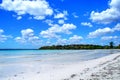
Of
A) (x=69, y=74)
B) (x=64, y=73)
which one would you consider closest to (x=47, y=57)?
(x=64, y=73)

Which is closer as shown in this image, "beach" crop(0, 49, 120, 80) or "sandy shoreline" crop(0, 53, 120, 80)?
"sandy shoreline" crop(0, 53, 120, 80)

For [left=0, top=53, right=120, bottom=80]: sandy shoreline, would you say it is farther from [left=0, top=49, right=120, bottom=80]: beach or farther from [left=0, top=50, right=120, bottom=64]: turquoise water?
[left=0, top=50, right=120, bottom=64]: turquoise water

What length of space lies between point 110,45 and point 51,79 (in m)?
182

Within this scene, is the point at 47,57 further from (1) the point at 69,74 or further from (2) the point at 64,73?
(1) the point at 69,74

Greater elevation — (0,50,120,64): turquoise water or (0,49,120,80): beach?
(0,50,120,64): turquoise water

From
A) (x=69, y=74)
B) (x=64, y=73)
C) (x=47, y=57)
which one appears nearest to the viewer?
(x=69, y=74)

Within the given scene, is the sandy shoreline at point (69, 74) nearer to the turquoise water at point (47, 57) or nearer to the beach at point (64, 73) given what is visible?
the beach at point (64, 73)

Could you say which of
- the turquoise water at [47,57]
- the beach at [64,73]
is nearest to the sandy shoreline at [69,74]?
the beach at [64,73]

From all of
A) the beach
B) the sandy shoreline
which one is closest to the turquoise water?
the beach

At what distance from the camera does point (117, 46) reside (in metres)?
190

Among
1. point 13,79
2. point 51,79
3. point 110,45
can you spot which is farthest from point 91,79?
point 110,45

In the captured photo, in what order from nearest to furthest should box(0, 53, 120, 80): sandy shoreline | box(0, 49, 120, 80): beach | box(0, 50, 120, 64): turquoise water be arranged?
box(0, 53, 120, 80): sandy shoreline → box(0, 49, 120, 80): beach → box(0, 50, 120, 64): turquoise water

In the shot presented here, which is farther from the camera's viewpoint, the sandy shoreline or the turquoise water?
the turquoise water

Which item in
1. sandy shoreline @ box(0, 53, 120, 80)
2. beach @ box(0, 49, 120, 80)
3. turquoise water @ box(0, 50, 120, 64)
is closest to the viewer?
sandy shoreline @ box(0, 53, 120, 80)
